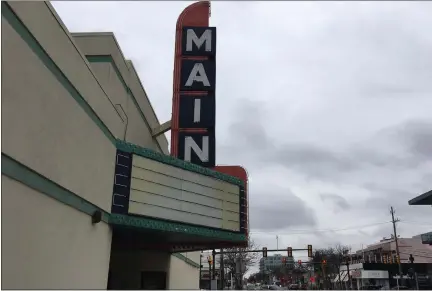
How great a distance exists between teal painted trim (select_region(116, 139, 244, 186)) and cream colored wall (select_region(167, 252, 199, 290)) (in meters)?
5.95

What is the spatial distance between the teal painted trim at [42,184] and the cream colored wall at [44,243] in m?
0.08

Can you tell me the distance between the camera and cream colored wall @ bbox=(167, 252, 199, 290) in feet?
58.2

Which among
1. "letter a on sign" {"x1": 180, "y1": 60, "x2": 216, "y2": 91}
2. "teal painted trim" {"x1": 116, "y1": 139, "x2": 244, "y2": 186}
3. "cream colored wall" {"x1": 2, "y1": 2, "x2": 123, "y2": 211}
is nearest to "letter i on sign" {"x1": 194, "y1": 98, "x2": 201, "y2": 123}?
"letter a on sign" {"x1": 180, "y1": 60, "x2": 216, "y2": 91}

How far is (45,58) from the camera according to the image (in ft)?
21.2

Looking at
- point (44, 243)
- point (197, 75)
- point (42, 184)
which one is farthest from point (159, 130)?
point (44, 243)

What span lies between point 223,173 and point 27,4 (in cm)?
780

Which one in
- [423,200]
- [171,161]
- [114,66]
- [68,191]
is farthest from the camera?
[423,200]

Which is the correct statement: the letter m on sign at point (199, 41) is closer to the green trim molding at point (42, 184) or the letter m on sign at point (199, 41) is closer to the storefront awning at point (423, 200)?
the green trim molding at point (42, 184)

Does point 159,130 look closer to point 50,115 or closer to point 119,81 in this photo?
point 119,81

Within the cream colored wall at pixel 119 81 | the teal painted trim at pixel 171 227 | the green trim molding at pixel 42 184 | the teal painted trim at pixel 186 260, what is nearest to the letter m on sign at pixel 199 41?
the cream colored wall at pixel 119 81

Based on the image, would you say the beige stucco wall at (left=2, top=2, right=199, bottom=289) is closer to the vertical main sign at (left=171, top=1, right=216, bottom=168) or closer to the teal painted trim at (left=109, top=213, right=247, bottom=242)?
the teal painted trim at (left=109, top=213, right=247, bottom=242)

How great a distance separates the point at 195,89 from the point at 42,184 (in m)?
9.16

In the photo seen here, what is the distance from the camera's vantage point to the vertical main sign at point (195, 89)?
45.6ft

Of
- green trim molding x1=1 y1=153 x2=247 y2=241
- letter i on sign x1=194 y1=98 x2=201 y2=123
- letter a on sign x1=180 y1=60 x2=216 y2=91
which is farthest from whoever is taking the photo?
letter a on sign x1=180 y1=60 x2=216 y2=91
